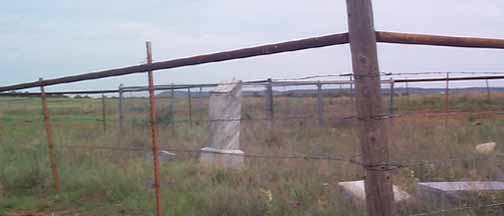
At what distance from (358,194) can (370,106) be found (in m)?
2.33

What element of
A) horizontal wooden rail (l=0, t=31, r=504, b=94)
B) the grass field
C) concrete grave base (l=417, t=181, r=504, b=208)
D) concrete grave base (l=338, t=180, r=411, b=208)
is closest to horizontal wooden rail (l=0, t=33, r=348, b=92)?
horizontal wooden rail (l=0, t=31, r=504, b=94)

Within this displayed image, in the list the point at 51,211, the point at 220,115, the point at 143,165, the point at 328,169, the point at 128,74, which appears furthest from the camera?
the point at 220,115

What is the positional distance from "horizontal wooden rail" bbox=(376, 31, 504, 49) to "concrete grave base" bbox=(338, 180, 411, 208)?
175cm

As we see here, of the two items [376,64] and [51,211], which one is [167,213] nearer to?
[51,211]

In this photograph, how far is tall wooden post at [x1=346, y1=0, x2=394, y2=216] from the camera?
3826 mm

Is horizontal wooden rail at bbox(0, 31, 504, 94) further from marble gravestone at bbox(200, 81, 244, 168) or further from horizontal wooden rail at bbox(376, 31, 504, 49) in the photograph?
marble gravestone at bbox(200, 81, 244, 168)

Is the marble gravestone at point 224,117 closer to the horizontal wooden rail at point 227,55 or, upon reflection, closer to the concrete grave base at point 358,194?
the horizontal wooden rail at point 227,55

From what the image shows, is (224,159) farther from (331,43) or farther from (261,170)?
(331,43)

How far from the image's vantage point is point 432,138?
24.1ft

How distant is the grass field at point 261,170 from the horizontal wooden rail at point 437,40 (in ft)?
2.68

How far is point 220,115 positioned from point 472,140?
357cm

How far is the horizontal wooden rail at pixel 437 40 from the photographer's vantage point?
3.98 metres

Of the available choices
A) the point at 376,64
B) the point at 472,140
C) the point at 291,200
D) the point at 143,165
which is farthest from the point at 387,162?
the point at 143,165

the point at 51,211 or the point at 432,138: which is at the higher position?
the point at 432,138
